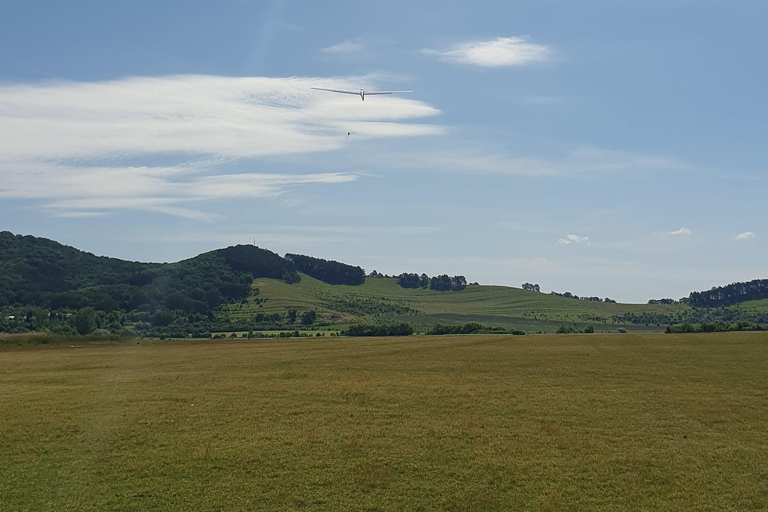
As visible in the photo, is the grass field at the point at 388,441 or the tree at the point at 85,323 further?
the tree at the point at 85,323

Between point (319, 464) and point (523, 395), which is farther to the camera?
point (523, 395)

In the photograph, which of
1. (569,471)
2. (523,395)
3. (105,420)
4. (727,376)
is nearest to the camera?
(569,471)

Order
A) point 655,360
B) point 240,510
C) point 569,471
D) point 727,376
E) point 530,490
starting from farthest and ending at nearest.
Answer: point 655,360 < point 727,376 < point 569,471 < point 530,490 < point 240,510

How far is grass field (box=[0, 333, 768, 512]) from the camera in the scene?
23.2 m

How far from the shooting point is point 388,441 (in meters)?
29.6

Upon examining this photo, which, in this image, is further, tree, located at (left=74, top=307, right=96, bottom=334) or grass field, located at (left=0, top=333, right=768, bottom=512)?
tree, located at (left=74, top=307, right=96, bottom=334)

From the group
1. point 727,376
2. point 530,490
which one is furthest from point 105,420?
point 727,376

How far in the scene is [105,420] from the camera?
3422 cm

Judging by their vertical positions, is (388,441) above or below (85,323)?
below

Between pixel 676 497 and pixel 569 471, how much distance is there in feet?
13.0

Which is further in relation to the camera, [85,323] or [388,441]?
[85,323]

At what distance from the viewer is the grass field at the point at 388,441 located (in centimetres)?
2322

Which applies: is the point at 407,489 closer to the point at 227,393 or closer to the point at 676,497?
the point at 676,497

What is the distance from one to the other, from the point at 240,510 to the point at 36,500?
7.44 meters
